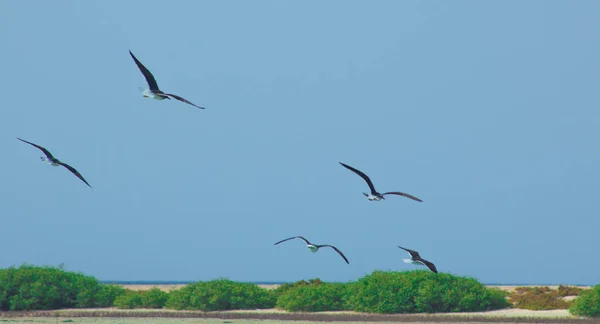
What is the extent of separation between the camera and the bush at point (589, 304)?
3325 cm

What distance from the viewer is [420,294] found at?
35594 millimetres

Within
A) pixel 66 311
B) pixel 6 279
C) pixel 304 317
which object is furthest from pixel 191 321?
pixel 6 279

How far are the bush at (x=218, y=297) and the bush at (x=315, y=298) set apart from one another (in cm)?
138

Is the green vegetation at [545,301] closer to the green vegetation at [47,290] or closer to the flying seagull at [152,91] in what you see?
the green vegetation at [47,290]

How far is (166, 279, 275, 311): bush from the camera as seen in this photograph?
1505 inches

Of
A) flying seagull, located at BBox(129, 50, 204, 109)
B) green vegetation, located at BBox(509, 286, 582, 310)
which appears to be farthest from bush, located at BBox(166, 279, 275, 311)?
flying seagull, located at BBox(129, 50, 204, 109)

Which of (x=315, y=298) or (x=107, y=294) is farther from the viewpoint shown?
(x=107, y=294)

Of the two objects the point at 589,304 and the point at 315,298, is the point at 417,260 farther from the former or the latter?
the point at 315,298

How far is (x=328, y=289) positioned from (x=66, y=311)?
10895 millimetres

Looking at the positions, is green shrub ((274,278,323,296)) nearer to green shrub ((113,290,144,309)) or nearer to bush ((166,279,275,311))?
bush ((166,279,275,311))

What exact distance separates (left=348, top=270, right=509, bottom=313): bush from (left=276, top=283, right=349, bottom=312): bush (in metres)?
1.16

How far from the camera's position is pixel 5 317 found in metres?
37.1

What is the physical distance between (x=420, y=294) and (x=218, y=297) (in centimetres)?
834

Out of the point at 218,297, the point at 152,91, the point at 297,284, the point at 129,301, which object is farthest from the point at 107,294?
the point at 152,91
